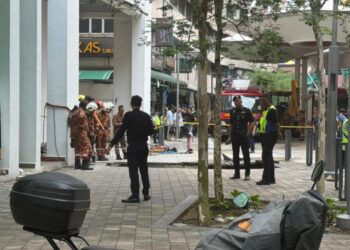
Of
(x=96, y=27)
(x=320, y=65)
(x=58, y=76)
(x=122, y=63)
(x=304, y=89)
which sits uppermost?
(x=96, y=27)

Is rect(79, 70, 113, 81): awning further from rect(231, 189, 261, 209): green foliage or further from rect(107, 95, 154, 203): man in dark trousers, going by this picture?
rect(231, 189, 261, 209): green foliage

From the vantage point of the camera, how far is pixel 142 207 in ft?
32.1

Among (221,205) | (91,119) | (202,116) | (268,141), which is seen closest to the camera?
(202,116)

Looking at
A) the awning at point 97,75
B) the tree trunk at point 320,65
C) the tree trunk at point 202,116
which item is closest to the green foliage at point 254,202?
the tree trunk at point 320,65

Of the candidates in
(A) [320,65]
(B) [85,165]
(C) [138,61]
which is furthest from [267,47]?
(C) [138,61]

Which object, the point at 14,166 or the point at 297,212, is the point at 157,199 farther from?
the point at 297,212

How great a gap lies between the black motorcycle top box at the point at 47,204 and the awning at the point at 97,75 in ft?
111

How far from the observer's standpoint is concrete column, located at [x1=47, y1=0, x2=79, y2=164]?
16438 mm

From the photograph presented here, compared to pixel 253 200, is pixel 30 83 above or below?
above

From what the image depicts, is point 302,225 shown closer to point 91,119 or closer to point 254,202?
point 254,202

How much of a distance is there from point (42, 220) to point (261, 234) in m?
1.19

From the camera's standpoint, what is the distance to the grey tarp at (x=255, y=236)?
3.04 metres

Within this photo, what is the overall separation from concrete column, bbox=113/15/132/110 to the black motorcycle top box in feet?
71.0

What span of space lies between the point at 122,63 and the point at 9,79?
1301 centimetres
